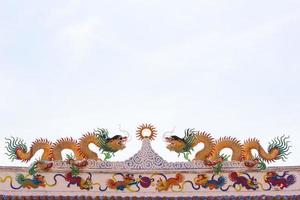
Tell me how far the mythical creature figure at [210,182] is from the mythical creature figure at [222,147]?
406 mm

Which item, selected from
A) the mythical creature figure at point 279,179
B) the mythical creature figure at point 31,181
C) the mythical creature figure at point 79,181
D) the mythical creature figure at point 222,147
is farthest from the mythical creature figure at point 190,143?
the mythical creature figure at point 31,181

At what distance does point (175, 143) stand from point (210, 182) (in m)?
1.04

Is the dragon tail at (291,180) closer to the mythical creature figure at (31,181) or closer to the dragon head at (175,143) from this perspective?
the dragon head at (175,143)

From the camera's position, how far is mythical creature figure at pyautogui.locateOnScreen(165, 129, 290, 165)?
10.9m

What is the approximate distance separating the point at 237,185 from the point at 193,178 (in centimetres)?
87

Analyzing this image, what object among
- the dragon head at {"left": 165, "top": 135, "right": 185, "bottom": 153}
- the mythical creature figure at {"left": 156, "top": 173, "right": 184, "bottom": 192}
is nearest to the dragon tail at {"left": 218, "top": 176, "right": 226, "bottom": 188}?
the mythical creature figure at {"left": 156, "top": 173, "right": 184, "bottom": 192}

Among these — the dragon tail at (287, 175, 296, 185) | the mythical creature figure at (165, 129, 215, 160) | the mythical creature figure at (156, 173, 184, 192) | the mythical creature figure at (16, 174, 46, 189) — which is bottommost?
the dragon tail at (287, 175, 296, 185)

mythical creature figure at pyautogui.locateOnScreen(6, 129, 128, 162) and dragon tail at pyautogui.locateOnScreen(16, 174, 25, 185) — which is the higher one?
mythical creature figure at pyautogui.locateOnScreen(6, 129, 128, 162)

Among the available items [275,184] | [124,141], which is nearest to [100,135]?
[124,141]

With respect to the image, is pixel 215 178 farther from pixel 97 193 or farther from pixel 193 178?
pixel 97 193

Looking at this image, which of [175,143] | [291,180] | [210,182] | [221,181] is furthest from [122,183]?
[291,180]

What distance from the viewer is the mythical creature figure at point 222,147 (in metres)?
10.9

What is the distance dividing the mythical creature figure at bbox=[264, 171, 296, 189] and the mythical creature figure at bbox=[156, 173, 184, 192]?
1.69 m

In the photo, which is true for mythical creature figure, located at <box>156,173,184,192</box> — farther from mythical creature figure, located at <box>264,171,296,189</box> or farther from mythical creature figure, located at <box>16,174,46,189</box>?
mythical creature figure, located at <box>16,174,46,189</box>
